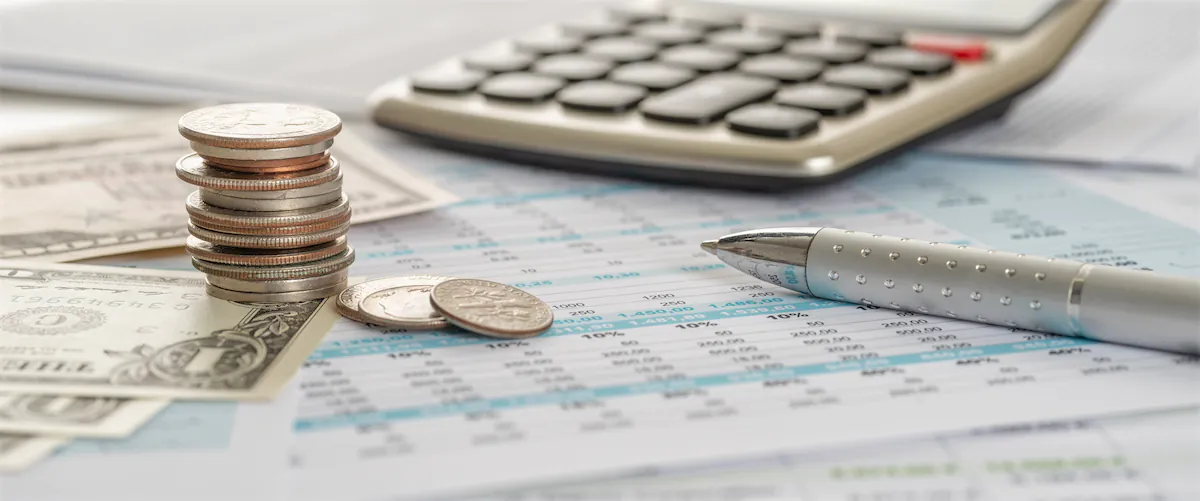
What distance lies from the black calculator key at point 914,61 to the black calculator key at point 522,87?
22 centimetres

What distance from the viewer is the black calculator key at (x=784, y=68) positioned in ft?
2.74

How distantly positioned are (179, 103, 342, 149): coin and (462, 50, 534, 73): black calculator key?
304 millimetres

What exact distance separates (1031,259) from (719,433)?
18 centimetres

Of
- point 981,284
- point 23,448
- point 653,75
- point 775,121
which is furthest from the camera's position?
point 653,75

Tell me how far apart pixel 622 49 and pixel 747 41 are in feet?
0.30

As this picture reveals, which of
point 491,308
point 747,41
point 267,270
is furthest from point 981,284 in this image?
point 747,41

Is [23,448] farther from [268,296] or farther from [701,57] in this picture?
[701,57]

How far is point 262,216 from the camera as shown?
21.3 inches

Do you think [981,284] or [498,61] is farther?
[498,61]

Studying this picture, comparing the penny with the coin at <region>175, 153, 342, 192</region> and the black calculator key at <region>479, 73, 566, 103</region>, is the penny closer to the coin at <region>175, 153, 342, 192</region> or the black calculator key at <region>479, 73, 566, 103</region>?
the coin at <region>175, 153, 342, 192</region>

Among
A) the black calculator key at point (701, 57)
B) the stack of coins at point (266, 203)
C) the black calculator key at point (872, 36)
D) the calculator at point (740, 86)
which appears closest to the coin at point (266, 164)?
the stack of coins at point (266, 203)

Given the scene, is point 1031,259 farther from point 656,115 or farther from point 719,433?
point 656,115

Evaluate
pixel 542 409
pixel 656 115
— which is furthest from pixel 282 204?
pixel 656 115

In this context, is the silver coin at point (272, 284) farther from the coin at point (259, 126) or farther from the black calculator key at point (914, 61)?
the black calculator key at point (914, 61)
